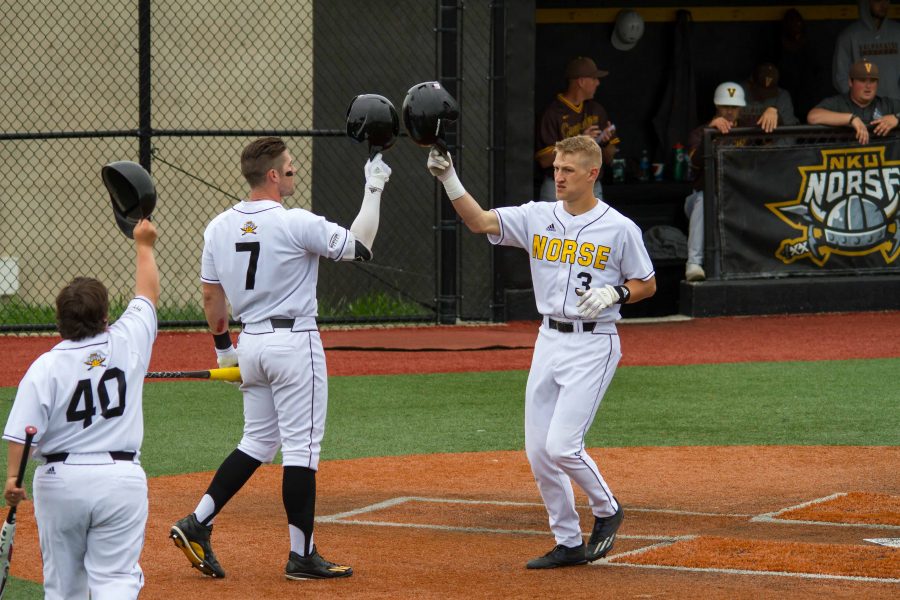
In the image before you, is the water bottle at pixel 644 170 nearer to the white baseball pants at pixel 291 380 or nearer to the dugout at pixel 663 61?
the dugout at pixel 663 61

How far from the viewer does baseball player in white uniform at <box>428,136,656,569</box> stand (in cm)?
588

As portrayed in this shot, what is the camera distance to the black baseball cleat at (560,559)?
231 inches

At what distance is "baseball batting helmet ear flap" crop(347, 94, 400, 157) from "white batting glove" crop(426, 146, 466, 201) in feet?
0.83

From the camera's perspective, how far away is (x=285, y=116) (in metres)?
14.4

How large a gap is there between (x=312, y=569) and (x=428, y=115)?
6.41 feet

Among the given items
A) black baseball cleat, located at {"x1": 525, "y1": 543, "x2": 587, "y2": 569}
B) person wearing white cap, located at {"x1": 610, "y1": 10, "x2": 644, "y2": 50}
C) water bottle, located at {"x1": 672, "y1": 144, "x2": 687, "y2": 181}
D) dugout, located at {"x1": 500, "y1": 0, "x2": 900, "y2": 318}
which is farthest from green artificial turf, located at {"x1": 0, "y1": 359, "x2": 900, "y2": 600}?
person wearing white cap, located at {"x1": 610, "y1": 10, "x2": 644, "y2": 50}

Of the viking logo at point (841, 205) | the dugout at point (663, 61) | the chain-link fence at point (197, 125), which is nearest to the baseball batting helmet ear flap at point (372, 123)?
the chain-link fence at point (197, 125)

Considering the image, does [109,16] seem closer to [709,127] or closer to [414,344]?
[414,344]

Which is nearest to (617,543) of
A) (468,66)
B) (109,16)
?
(468,66)

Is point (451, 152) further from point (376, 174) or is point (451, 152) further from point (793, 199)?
point (376, 174)

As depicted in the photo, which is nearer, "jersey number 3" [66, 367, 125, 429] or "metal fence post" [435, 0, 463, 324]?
"jersey number 3" [66, 367, 125, 429]

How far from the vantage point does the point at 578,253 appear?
6023 mm

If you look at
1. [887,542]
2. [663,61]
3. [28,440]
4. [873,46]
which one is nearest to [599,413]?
[887,542]

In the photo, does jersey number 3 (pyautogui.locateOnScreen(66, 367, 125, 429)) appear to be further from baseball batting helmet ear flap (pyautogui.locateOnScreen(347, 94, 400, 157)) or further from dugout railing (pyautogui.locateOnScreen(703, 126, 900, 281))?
dugout railing (pyautogui.locateOnScreen(703, 126, 900, 281))
